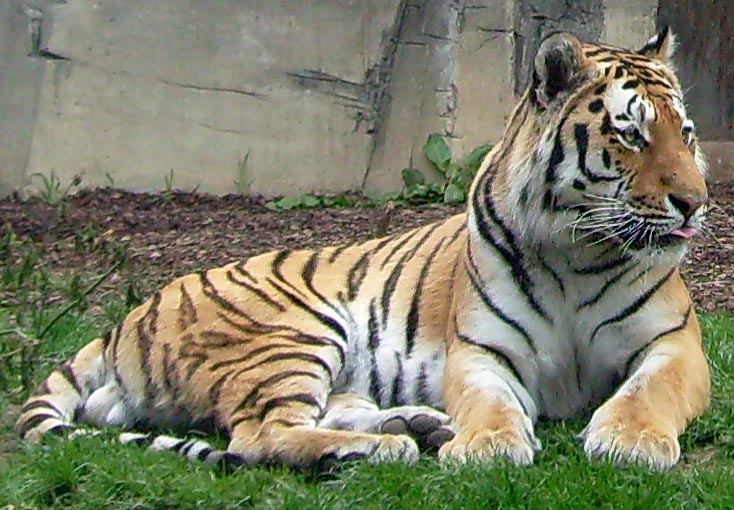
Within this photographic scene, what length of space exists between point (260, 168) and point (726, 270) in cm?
332

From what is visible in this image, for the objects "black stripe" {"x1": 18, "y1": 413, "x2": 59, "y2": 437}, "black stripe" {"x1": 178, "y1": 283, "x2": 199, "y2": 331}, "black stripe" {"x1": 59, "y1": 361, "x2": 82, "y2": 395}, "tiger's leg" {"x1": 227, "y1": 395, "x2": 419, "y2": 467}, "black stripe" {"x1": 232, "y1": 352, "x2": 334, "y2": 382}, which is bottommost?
"black stripe" {"x1": 18, "y1": 413, "x2": 59, "y2": 437}

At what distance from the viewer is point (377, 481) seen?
4.19 m

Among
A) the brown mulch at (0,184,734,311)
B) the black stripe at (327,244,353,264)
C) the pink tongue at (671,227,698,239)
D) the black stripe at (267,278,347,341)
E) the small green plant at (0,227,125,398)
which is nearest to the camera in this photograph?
the pink tongue at (671,227,698,239)

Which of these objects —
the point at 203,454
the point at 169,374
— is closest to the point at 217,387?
the point at 169,374

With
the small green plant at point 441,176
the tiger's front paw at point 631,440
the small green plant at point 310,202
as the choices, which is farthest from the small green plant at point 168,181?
the tiger's front paw at point 631,440

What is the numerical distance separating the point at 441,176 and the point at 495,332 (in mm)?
4541

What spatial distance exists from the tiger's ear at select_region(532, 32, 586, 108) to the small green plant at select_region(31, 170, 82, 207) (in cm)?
520

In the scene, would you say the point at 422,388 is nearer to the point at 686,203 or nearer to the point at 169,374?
the point at 169,374

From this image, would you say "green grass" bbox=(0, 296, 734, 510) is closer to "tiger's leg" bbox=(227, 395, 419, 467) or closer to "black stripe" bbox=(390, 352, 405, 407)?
"tiger's leg" bbox=(227, 395, 419, 467)

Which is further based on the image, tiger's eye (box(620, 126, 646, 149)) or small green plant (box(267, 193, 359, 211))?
small green plant (box(267, 193, 359, 211))

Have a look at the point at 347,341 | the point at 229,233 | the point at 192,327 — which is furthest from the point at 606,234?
the point at 229,233

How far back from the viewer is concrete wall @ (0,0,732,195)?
9.36m

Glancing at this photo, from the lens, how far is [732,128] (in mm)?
10352

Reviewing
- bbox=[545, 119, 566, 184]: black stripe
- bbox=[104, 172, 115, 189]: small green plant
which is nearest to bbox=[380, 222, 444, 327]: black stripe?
bbox=[545, 119, 566, 184]: black stripe
